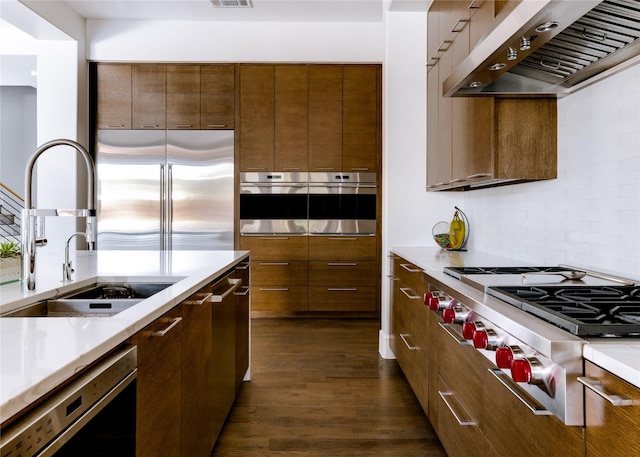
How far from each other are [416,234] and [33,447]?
129 inches

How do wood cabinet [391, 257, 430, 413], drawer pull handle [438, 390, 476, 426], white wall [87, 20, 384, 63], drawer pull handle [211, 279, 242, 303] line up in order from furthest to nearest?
white wall [87, 20, 384, 63] < wood cabinet [391, 257, 430, 413] < drawer pull handle [211, 279, 242, 303] < drawer pull handle [438, 390, 476, 426]

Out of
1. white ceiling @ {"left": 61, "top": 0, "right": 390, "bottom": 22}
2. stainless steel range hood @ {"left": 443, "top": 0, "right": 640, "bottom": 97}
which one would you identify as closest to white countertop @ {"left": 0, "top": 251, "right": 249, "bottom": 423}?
stainless steel range hood @ {"left": 443, "top": 0, "right": 640, "bottom": 97}

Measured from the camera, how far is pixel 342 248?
4.96m

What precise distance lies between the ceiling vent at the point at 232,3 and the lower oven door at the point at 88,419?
4.13m

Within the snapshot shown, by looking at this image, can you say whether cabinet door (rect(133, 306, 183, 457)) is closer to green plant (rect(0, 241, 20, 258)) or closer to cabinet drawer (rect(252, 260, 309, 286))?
green plant (rect(0, 241, 20, 258))

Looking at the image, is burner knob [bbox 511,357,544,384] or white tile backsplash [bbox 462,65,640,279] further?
white tile backsplash [bbox 462,65,640,279]

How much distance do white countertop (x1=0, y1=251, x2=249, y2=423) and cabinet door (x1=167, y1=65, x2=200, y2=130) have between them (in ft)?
10.2

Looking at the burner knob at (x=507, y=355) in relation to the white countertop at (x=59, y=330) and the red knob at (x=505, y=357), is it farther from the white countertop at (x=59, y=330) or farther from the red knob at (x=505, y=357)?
the white countertop at (x=59, y=330)

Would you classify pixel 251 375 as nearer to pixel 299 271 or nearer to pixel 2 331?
pixel 299 271

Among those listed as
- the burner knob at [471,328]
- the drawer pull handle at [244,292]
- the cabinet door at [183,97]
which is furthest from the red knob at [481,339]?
the cabinet door at [183,97]

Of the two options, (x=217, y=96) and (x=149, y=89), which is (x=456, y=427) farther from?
(x=149, y=89)

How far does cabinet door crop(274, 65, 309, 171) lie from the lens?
4922 mm

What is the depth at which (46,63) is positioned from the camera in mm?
4766

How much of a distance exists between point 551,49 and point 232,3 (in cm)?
355
